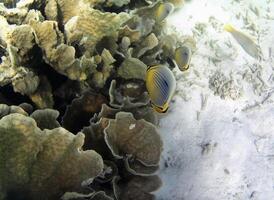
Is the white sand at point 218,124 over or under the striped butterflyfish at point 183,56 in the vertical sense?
under

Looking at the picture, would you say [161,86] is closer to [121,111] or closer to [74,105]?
[121,111]

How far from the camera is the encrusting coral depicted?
2.16 m

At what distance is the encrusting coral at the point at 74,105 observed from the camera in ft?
7.07

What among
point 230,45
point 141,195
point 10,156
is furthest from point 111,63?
point 230,45

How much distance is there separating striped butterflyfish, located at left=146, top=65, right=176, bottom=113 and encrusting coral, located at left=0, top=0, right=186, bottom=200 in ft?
0.72

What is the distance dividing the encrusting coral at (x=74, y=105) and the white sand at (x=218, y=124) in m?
0.72

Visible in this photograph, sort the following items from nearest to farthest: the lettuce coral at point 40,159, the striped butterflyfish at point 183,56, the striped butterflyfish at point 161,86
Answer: the lettuce coral at point 40,159 → the striped butterflyfish at point 161,86 → the striped butterflyfish at point 183,56

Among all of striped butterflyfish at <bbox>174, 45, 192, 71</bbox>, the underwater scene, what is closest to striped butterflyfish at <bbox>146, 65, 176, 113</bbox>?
the underwater scene

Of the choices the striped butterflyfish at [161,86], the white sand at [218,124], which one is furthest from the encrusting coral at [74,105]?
the white sand at [218,124]

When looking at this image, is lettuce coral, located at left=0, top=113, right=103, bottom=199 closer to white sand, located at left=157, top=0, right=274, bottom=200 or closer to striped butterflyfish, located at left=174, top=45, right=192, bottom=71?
white sand, located at left=157, top=0, right=274, bottom=200

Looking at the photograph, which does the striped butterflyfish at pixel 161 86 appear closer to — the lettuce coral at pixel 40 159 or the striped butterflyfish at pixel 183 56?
the lettuce coral at pixel 40 159

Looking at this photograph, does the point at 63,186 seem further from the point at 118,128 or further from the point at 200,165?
the point at 200,165

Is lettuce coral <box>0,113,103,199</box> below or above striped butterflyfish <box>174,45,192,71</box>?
above

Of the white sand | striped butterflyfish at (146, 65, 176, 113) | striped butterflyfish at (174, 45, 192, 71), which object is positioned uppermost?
striped butterflyfish at (146, 65, 176, 113)
